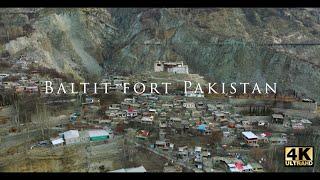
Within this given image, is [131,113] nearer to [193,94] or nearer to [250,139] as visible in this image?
[193,94]

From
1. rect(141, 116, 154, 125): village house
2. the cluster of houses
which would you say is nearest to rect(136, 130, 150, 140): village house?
rect(141, 116, 154, 125): village house

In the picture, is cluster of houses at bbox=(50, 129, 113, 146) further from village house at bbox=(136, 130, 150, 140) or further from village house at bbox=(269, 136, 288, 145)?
village house at bbox=(269, 136, 288, 145)

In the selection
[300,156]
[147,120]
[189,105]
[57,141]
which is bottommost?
[300,156]

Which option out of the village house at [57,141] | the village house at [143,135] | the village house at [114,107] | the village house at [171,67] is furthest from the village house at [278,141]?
the village house at [57,141]

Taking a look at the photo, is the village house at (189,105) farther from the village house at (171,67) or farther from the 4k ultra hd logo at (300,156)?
the 4k ultra hd logo at (300,156)

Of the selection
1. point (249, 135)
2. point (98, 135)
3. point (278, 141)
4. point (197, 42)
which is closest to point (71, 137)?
point (98, 135)
